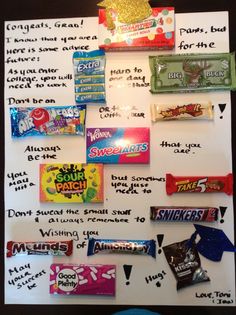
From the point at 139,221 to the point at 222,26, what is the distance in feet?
2.16

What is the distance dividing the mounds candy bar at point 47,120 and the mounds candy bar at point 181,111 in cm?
23

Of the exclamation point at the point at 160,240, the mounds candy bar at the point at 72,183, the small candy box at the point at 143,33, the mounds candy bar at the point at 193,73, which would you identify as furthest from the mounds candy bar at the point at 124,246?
the small candy box at the point at 143,33

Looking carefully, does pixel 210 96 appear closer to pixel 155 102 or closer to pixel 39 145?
pixel 155 102

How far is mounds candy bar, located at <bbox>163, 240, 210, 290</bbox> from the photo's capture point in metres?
1.05

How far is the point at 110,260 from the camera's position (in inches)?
42.3

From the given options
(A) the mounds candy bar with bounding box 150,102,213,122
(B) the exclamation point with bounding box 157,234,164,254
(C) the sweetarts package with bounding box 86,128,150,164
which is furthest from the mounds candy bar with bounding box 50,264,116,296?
(A) the mounds candy bar with bounding box 150,102,213,122

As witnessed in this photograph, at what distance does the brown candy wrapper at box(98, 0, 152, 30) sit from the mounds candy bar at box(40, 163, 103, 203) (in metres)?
0.45

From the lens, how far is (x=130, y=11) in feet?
3.52

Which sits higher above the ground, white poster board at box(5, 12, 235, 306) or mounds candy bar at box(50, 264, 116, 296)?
white poster board at box(5, 12, 235, 306)

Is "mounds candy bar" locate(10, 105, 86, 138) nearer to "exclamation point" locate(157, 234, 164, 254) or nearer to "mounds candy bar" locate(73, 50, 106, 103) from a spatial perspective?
"mounds candy bar" locate(73, 50, 106, 103)

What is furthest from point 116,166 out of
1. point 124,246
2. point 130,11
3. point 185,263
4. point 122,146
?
point 130,11

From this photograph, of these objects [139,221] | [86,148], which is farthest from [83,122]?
[139,221]

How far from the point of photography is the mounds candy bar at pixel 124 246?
1059mm

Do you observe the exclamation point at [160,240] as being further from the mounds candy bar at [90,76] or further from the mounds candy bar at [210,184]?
the mounds candy bar at [90,76]
